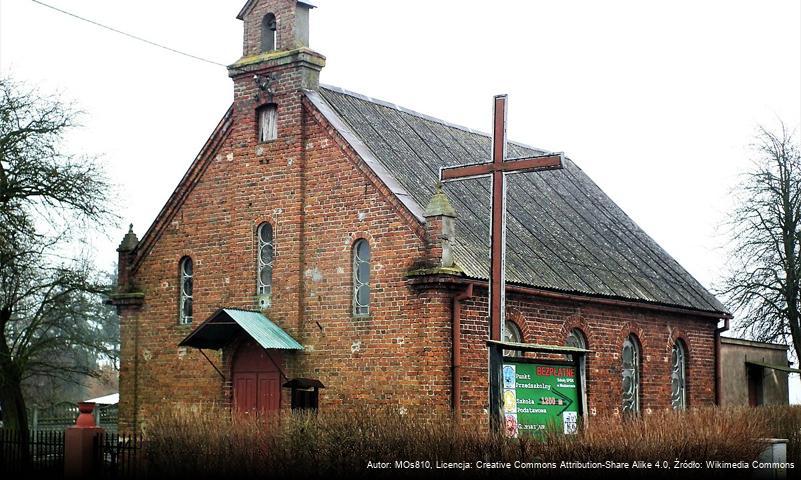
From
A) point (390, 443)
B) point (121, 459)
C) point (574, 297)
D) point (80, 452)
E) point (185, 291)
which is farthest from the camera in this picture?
point (185, 291)

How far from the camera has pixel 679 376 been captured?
30.0 metres

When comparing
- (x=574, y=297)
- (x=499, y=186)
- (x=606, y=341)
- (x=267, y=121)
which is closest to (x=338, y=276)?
(x=267, y=121)

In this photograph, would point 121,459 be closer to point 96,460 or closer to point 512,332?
point 96,460

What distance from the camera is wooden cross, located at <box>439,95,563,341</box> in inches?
765

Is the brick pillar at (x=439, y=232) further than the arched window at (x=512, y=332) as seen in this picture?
No

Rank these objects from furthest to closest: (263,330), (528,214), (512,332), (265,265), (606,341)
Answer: (528,214) → (606,341) → (265,265) → (512,332) → (263,330)

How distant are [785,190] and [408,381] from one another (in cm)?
1898

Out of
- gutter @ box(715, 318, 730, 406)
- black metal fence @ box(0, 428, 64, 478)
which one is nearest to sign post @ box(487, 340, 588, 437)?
black metal fence @ box(0, 428, 64, 478)

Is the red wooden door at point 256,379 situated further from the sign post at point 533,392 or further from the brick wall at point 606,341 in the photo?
the sign post at point 533,392

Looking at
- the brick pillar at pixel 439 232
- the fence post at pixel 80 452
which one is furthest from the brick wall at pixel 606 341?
the fence post at pixel 80 452

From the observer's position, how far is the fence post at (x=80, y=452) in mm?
19625

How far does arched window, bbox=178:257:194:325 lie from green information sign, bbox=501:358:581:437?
10.8 metres

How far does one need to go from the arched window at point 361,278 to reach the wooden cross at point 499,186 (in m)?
3.53

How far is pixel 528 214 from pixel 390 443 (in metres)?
13.5
